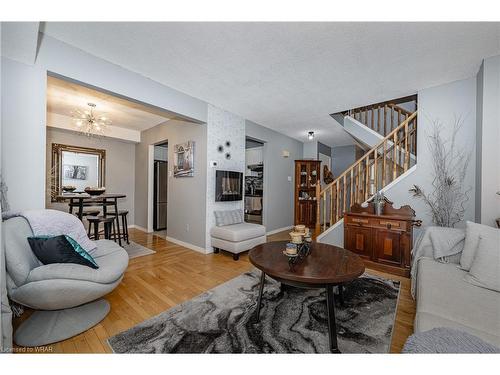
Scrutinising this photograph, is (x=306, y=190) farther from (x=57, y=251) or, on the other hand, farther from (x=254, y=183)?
(x=57, y=251)

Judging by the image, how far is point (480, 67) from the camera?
2.38 m

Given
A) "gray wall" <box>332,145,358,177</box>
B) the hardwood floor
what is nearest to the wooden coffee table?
the hardwood floor

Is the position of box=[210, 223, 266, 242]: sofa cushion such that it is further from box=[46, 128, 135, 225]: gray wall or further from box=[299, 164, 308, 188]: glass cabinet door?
box=[46, 128, 135, 225]: gray wall

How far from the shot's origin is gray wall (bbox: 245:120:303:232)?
498 centimetres

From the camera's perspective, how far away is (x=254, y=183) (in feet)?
19.6

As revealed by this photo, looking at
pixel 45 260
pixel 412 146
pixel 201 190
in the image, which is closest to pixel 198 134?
pixel 201 190

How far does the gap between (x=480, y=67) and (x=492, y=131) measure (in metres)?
0.79

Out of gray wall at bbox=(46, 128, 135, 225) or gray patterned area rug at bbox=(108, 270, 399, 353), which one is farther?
gray wall at bbox=(46, 128, 135, 225)

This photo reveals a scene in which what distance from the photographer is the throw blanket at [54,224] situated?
176 centimetres

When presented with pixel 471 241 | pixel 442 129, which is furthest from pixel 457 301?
pixel 442 129

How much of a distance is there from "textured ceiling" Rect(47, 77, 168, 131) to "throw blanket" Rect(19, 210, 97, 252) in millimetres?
1717

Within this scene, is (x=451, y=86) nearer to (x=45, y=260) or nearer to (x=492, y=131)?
(x=492, y=131)

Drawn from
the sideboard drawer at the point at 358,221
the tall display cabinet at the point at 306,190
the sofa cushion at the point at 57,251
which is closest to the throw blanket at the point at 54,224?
the sofa cushion at the point at 57,251

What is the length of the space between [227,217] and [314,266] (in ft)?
7.36
